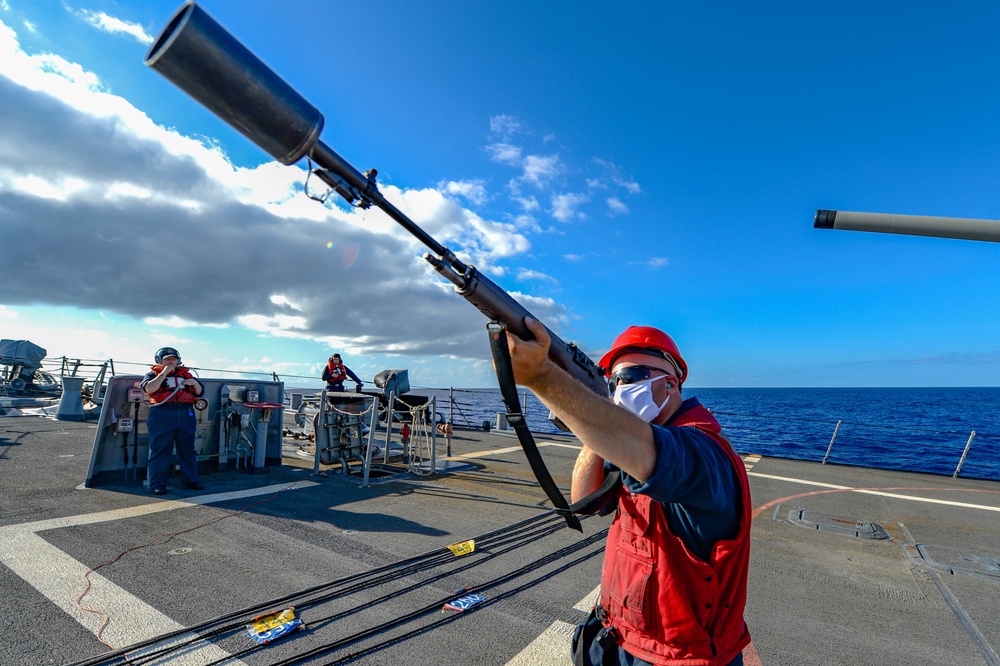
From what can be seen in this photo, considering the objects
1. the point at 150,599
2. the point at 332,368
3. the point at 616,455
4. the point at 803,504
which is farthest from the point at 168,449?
A: the point at 803,504

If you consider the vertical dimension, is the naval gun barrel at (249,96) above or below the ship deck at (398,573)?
above

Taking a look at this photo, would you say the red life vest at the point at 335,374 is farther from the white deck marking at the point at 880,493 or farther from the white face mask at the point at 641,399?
the white face mask at the point at 641,399

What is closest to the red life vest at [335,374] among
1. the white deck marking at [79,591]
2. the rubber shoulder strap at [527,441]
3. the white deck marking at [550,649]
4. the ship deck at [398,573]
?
the ship deck at [398,573]

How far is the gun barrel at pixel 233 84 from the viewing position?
1.38m

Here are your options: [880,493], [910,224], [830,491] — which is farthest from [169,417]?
[880,493]

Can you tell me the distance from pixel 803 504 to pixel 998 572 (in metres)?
3.18

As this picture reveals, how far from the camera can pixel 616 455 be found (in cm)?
154

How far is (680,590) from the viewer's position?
6.23 feet

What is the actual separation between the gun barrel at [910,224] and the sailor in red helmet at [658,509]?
1.56 m

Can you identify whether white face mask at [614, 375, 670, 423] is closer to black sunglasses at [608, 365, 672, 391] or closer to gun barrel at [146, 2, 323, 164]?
black sunglasses at [608, 365, 672, 391]

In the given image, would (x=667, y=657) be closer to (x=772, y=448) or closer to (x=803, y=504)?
(x=803, y=504)

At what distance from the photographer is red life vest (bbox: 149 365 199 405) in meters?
7.93

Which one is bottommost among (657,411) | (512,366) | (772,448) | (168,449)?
(772,448)

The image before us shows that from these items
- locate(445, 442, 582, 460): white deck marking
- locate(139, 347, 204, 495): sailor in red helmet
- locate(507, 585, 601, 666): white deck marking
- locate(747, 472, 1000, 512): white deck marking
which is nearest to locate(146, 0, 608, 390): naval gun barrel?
locate(507, 585, 601, 666): white deck marking
